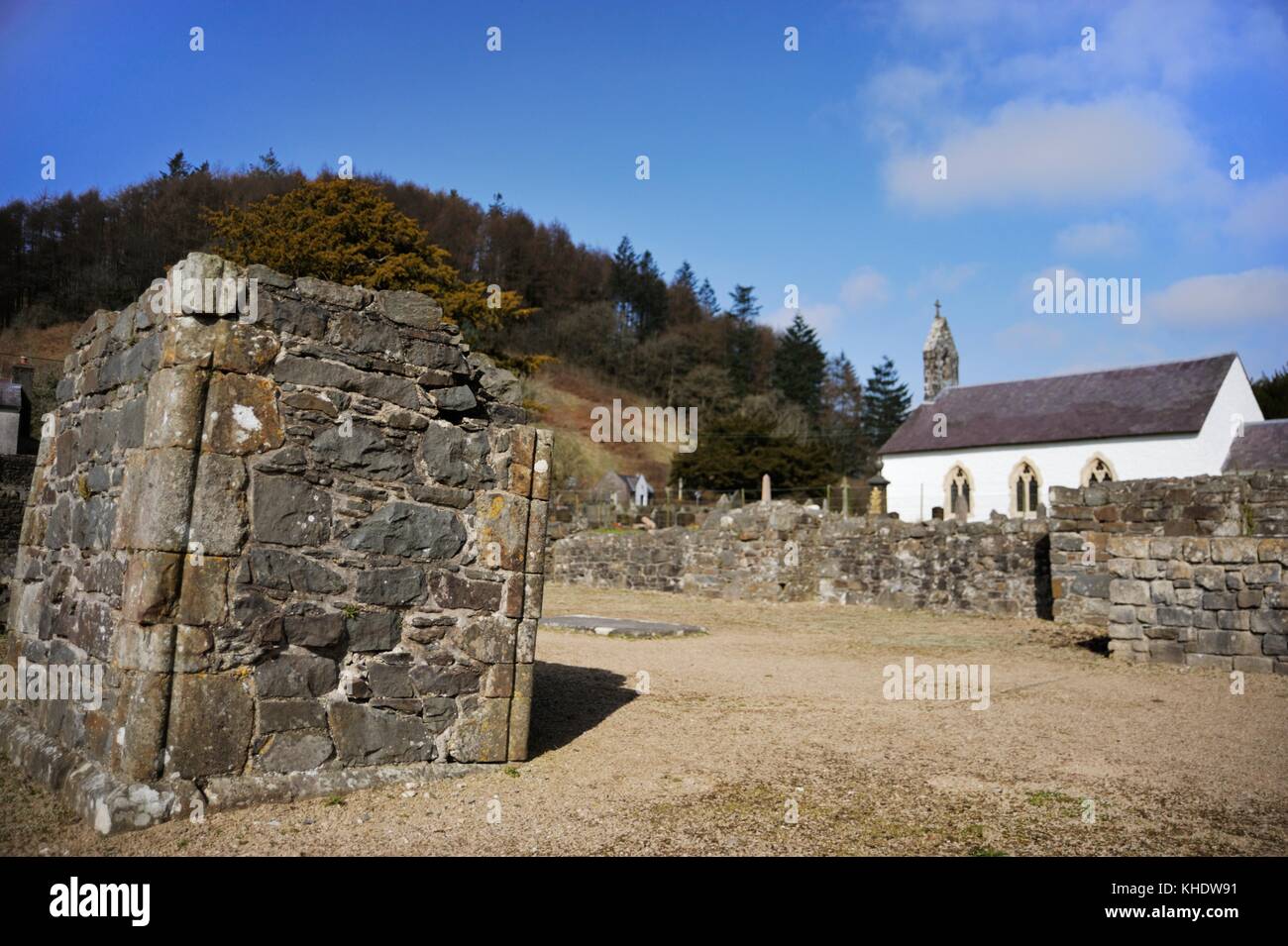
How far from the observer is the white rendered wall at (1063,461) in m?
37.9

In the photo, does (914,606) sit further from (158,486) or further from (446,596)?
(158,486)

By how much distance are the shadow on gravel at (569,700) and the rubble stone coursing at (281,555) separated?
2.94 feet

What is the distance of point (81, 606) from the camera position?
5.60 metres

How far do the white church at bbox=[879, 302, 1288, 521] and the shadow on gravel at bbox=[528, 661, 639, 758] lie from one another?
95.3 feet

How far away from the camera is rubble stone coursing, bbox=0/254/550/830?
470cm

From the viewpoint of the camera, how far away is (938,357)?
55.3m

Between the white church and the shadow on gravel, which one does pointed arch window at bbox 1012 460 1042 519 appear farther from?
the shadow on gravel

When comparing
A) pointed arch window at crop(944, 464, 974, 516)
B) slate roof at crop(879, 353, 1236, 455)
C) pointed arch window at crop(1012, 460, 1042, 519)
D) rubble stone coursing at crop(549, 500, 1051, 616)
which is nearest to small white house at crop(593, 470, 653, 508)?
slate roof at crop(879, 353, 1236, 455)

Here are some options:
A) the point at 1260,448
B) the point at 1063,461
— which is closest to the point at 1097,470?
the point at 1063,461

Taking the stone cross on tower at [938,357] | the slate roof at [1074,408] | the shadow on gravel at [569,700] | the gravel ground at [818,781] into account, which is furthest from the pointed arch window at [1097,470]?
the shadow on gravel at [569,700]

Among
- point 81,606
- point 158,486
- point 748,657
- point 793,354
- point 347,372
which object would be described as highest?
point 793,354

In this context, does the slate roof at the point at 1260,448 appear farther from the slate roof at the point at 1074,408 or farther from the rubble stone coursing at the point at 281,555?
the rubble stone coursing at the point at 281,555
